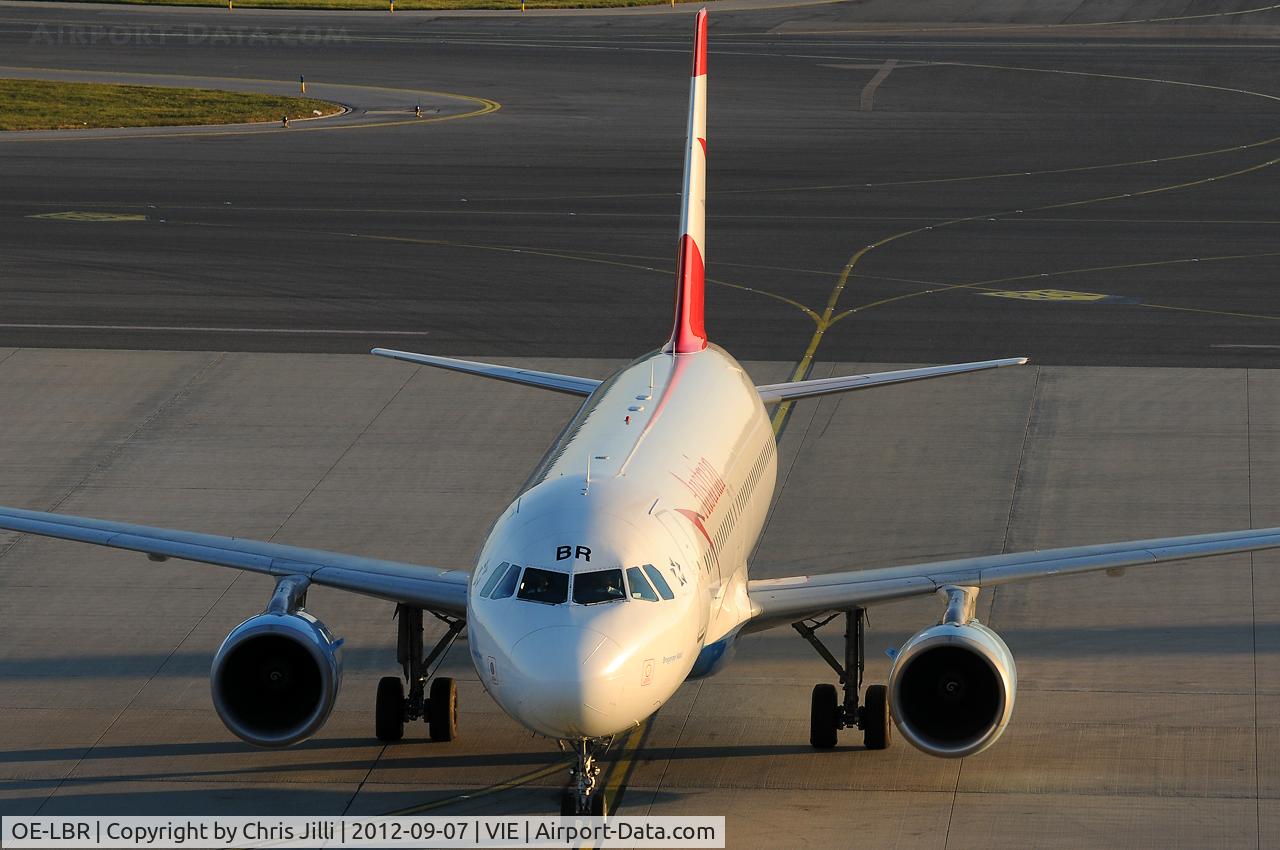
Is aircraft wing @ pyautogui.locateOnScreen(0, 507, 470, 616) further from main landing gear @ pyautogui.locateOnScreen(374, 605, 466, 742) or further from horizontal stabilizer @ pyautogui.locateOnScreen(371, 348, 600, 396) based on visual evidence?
horizontal stabilizer @ pyautogui.locateOnScreen(371, 348, 600, 396)

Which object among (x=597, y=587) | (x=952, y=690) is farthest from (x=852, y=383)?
(x=597, y=587)

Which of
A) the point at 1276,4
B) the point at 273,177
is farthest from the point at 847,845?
the point at 1276,4

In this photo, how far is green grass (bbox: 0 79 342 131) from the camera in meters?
65.8

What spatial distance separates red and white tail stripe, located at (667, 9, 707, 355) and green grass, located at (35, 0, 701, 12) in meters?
72.1

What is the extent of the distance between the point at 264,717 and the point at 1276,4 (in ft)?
281

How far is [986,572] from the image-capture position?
19.3 metres

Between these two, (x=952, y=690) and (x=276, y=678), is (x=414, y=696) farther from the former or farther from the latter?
(x=952, y=690)

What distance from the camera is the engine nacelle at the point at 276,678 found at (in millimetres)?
18375

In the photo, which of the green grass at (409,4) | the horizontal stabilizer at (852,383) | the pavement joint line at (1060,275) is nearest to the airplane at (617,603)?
the horizontal stabilizer at (852,383)

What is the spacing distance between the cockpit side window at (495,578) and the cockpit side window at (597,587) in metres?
0.75

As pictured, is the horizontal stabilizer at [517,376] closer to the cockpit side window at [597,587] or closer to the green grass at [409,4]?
the cockpit side window at [597,587]

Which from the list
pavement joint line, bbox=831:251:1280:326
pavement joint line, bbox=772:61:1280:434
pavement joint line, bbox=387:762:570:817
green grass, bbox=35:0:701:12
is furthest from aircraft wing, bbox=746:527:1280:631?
green grass, bbox=35:0:701:12

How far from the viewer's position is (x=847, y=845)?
18.0 metres

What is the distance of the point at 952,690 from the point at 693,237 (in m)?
8.64
